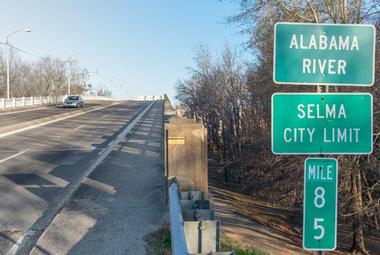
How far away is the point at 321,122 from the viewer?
3664 millimetres

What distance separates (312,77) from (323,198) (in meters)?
0.93

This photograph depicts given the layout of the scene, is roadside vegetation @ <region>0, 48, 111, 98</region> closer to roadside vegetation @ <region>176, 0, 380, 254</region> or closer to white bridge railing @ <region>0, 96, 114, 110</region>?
white bridge railing @ <region>0, 96, 114, 110</region>

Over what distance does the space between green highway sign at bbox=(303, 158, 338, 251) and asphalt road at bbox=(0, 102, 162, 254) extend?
436 cm

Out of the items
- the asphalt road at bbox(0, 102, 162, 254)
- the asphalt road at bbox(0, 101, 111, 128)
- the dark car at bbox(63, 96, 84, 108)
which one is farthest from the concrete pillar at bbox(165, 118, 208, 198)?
the dark car at bbox(63, 96, 84, 108)

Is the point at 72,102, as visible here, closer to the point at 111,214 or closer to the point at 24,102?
the point at 24,102

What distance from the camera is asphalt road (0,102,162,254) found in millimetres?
7746

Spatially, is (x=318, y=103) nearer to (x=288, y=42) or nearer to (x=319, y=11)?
(x=288, y=42)

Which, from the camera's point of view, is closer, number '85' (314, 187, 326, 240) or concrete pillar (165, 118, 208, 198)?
number '85' (314, 187, 326, 240)

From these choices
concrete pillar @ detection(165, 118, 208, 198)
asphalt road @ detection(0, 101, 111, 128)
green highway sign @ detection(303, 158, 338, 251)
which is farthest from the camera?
asphalt road @ detection(0, 101, 111, 128)

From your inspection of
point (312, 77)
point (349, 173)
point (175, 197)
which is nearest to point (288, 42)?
point (312, 77)

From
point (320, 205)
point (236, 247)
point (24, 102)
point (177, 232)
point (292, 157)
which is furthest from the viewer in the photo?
point (24, 102)

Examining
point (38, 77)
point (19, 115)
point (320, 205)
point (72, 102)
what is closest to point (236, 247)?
point (320, 205)

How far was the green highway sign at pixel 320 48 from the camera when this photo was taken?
372cm

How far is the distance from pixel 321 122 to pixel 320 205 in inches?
24.6
